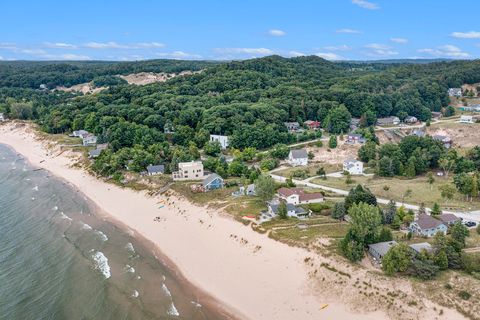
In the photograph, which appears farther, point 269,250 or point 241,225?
point 241,225

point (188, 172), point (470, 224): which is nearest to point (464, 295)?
point (470, 224)

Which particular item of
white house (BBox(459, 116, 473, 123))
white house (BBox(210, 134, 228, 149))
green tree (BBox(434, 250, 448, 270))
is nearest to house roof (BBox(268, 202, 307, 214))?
green tree (BBox(434, 250, 448, 270))

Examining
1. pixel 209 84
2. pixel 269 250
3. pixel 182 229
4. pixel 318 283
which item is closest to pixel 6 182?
pixel 182 229

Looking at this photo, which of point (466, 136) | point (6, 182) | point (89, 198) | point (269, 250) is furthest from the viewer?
point (466, 136)

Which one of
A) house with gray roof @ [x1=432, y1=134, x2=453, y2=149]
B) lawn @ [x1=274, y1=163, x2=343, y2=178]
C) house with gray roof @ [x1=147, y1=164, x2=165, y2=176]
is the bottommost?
house with gray roof @ [x1=147, y1=164, x2=165, y2=176]

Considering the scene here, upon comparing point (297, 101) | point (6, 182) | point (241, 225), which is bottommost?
point (6, 182)

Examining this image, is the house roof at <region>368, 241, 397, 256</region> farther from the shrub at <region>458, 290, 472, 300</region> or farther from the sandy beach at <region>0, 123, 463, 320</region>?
the shrub at <region>458, 290, 472, 300</region>

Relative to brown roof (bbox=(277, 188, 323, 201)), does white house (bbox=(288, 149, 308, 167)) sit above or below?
below

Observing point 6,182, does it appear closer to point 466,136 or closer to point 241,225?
point 241,225
